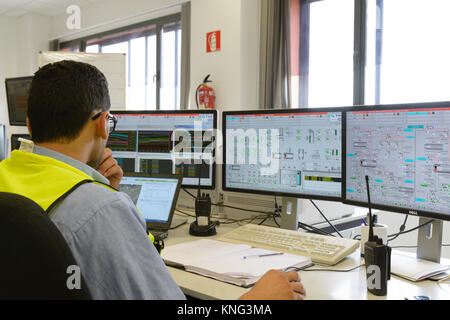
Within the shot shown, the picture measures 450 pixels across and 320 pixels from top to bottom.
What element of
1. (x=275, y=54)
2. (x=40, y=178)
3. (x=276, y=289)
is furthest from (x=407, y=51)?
(x=40, y=178)

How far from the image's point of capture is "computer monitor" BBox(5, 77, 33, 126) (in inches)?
95.5

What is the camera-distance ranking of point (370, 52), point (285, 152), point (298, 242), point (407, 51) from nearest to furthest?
point (298, 242)
point (285, 152)
point (407, 51)
point (370, 52)

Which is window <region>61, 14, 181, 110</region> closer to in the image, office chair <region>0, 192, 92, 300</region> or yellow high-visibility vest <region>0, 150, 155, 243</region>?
yellow high-visibility vest <region>0, 150, 155, 243</region>

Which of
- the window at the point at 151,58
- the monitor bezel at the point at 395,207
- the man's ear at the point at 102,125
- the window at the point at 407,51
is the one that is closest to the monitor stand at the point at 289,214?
the monitor bezel at the point at 395,207

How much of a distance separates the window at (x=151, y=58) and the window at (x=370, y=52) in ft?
5.80

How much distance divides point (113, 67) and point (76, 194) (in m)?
3.20

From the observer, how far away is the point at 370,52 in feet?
11.8

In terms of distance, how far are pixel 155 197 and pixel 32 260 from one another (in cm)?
103

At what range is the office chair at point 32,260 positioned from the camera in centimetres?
57

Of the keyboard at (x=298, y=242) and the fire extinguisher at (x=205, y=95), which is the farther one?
the fire extinguisher at (x=205, y=95)

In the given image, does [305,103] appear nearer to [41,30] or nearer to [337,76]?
[337,76]

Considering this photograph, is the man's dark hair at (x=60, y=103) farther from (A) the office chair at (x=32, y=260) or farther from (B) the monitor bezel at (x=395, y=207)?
(B) the monitor bezel at (x=395, y=207)

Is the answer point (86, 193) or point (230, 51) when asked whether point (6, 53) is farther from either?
point (86, 193)

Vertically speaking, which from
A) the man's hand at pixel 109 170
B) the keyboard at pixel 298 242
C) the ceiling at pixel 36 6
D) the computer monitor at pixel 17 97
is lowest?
the keyboard at pixel 298 242
